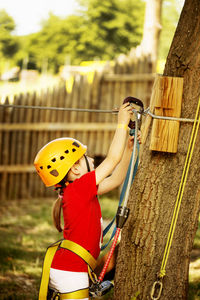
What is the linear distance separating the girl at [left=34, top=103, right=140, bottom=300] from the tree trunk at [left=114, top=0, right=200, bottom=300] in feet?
0.79

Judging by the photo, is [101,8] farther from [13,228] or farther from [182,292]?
[182,292]

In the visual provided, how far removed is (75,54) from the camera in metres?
53.1

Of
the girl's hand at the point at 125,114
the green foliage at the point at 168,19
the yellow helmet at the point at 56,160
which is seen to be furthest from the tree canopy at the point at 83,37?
the girl's hand at the point at 125,114

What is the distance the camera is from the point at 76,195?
2928 millimetres

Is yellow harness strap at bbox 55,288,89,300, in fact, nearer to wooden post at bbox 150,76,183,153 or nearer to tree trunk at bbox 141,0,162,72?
wooden post at bbox 150,76,183,153

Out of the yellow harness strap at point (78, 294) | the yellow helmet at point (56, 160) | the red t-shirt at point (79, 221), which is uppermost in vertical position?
the yellow helmet at point (56, 160)

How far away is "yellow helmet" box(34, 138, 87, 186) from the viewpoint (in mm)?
3033

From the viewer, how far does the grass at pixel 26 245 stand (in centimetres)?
485

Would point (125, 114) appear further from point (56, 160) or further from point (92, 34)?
point (92, 34)

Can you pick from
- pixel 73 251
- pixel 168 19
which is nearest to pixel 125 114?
pixel 73 251

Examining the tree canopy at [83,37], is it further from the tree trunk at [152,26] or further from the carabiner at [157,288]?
the carabiner at [157,288]

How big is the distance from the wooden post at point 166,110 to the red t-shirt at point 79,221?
0.52m

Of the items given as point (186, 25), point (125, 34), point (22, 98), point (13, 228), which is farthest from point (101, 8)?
→ point (186, 25)

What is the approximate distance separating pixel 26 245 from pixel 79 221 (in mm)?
3922
